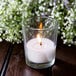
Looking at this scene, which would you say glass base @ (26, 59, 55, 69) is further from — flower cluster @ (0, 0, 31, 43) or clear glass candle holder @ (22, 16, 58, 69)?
flower cluster @ (0, 0, 31, 43)

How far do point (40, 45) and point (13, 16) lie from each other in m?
0.17

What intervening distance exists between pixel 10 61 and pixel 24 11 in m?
0.19

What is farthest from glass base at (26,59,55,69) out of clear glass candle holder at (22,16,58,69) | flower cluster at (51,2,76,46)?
flower cluster at (51,2,76,46)

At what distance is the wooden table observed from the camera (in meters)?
0.75

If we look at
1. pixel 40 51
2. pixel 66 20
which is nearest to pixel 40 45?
pixel 40 51

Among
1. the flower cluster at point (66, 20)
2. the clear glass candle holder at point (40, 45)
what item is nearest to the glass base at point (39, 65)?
the clear glass candle holder at point (40, 45)

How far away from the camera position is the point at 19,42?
2.89ft

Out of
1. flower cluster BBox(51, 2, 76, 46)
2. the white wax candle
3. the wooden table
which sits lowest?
the wooden table

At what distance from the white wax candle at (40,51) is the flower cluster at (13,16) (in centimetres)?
9

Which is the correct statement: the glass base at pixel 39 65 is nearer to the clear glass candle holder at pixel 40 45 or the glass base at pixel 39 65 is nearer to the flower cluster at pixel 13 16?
the clear glass candle holder at pixel 40 45

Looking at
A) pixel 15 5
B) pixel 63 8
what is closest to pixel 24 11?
pixel 15 5

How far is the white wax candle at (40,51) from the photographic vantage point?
29.7 inches

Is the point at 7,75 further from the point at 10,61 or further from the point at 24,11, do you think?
the point at 24,11

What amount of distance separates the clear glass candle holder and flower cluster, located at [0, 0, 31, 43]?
50mm
